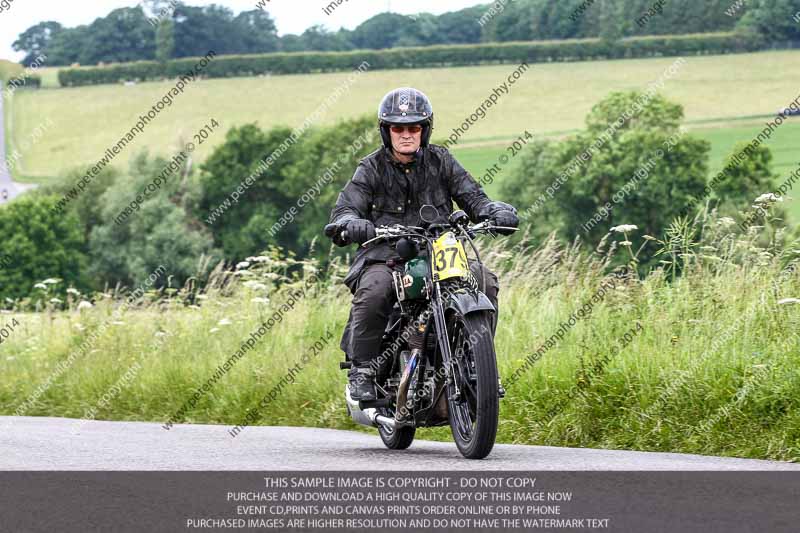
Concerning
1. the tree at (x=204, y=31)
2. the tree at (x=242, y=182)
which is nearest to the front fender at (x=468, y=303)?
the tree at (x=242, y=182)

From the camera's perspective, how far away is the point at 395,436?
7.46 metres

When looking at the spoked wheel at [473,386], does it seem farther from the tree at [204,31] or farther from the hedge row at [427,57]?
the tree at [204,31]

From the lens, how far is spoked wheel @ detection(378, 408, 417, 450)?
7.45 metres

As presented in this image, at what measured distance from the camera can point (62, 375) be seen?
12.8 meters

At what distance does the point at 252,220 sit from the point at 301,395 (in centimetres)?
6436

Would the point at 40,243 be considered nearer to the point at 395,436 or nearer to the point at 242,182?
the point at 242,182

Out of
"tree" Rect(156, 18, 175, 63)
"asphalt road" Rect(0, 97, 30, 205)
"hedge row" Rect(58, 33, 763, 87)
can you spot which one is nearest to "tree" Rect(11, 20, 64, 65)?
"hedge row" Rect(58, 33, 763, 87)

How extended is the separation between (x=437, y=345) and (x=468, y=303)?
1.56 ft

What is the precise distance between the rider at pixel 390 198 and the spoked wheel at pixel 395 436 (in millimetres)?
204

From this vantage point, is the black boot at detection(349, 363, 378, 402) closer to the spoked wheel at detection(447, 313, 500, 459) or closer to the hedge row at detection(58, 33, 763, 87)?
the spoked wheel at detection(447, 313, 500, 459)

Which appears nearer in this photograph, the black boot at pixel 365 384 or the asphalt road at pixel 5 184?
the black boot at pixel 365 384

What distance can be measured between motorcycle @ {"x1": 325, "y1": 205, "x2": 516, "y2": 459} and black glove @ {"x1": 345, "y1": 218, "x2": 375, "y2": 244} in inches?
2.1

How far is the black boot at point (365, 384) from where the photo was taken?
7.51m

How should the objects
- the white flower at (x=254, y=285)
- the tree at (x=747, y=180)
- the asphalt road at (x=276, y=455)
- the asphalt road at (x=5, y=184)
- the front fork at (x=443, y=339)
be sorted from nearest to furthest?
1. the asphalt road at (x=276, y=455)
2. the front fork at (x=443, y=339)
3. the white flower at (x=254, y=285)
4. the tree at (x=747, y=180)
5. the asphalt road at (x=5, y=184)
